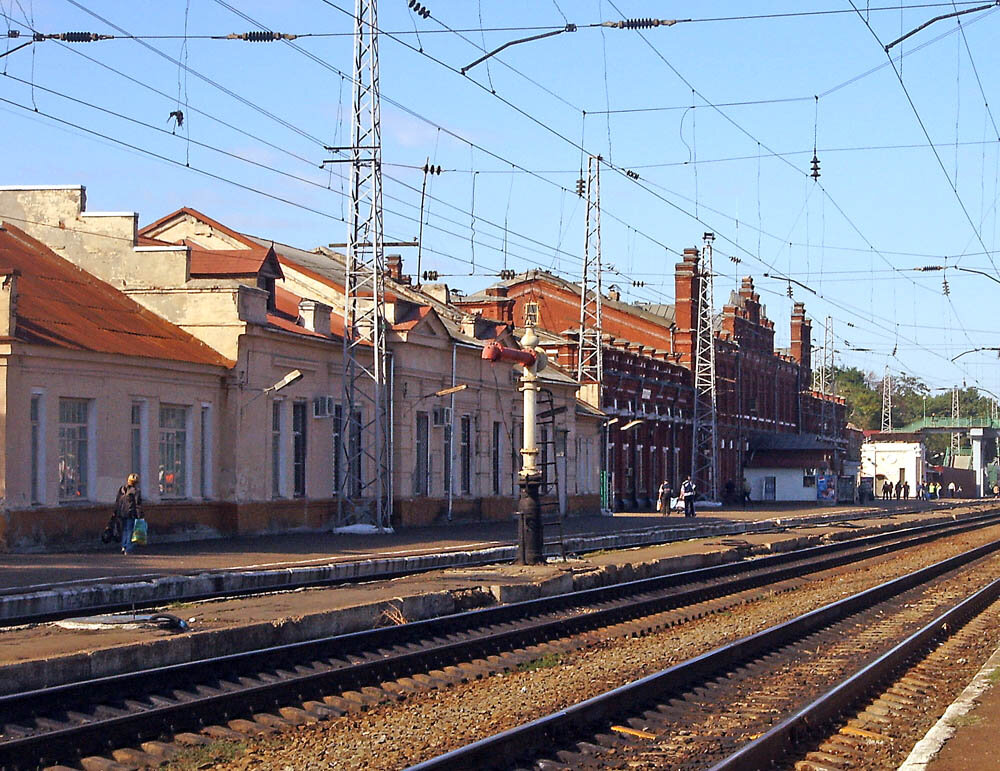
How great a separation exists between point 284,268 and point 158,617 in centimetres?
3004

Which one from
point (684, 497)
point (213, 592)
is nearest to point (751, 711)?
point (213, 592)

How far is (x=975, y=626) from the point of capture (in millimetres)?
19062

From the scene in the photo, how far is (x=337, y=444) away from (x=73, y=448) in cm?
1050

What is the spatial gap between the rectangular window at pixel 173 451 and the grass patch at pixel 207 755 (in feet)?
70.4

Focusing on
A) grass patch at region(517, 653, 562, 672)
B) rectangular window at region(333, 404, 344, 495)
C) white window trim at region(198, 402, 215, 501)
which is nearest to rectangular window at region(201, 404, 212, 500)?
white window trim at region(198, 402, 215, 501)

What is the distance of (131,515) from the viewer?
26.5 metres

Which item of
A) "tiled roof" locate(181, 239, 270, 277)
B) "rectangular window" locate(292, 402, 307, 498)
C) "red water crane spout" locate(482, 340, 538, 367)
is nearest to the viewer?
"red water crane spout" locate(482, 340, 538, 367)

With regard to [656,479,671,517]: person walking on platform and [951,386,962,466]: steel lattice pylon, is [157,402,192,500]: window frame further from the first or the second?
[951,386,962,466]: steel lattice pylon

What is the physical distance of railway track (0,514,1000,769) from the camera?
966 centimetres

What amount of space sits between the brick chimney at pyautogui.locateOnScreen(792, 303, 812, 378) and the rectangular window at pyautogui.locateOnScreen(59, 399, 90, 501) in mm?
80128

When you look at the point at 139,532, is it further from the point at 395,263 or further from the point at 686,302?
the point at 686,302

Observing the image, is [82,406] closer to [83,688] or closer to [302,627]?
[302,627]

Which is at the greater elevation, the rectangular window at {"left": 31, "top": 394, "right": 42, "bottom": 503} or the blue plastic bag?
the rectangular window at {"left": 31, "top": 394, "right": 42, "bottom": 503}

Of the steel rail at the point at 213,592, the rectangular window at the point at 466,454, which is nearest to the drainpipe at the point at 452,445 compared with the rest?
the rectangular window at the point at 466,454
